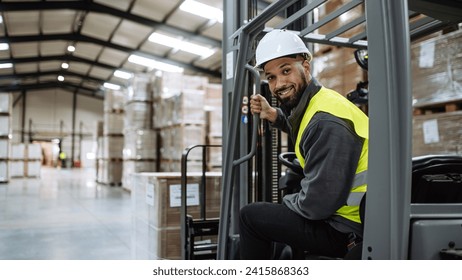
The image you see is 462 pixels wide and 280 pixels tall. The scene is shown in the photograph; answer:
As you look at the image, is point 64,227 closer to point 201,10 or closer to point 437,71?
point 437,71

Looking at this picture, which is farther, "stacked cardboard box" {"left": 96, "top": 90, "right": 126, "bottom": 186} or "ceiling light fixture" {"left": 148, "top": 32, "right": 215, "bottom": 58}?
"ceiling light fixture" {"left": 148, "top": 32, "right": 215, "bottom": 58}

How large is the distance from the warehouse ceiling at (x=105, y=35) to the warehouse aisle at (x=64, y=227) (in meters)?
5.01

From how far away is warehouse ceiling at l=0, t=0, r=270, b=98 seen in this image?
1076cm

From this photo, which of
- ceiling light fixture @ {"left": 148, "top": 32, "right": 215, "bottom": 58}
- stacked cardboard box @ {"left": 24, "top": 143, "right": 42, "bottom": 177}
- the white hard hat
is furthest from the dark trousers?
stacked cardboard box @ {"left": 24, "top": 143, "right": 42, "bottom": 177}

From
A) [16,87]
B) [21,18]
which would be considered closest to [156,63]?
[21,18]

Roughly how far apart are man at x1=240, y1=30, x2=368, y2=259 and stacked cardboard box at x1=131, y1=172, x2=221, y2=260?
5.65 feet

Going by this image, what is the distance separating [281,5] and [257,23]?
194mm

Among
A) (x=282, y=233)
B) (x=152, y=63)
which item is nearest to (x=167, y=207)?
(x=282, y=233)

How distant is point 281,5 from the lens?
1632 millimetres

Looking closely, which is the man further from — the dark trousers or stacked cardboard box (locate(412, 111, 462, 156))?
stacked cardboard box (locate(412, 111, 462, 156))

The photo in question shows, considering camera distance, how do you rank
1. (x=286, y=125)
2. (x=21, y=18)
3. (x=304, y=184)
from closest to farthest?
(x=304, y=184), (x=286, y=125), (x=21, y=18)

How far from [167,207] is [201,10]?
7.64 m

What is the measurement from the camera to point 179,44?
42.9 ft
